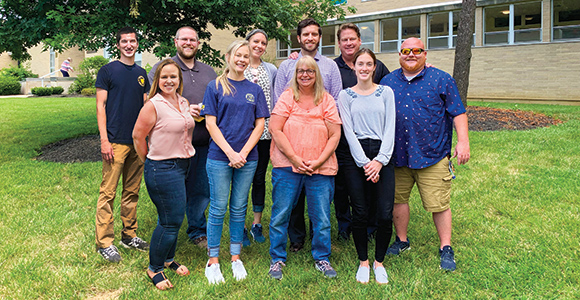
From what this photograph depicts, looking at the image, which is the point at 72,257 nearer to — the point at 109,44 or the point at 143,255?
the point at 143,255

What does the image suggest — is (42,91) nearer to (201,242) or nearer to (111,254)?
(111,254)

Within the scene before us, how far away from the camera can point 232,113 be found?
337 centimetres

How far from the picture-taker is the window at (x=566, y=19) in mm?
18172

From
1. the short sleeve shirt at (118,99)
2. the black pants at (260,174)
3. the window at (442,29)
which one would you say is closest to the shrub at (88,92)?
the window at (442,29)

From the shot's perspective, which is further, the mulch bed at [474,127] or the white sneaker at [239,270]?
the mulch bed at [474,127]

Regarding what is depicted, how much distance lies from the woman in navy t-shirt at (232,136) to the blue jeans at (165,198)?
0.99ft

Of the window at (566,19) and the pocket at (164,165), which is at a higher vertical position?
the window at (566,19)

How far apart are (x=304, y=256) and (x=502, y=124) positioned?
889 centimetres

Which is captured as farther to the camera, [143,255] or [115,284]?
[143,255]

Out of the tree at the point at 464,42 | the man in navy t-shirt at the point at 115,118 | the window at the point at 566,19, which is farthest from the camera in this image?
the window at the point at 566,19

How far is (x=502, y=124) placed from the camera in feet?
34.4

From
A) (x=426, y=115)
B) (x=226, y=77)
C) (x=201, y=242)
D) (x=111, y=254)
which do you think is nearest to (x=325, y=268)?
(x=201, y=242)

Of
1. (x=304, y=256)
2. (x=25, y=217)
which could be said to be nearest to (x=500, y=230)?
(x=304, y=256)

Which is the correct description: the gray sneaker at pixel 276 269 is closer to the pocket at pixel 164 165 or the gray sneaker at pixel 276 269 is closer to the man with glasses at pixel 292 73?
the man with glasses at pixel 292 73
